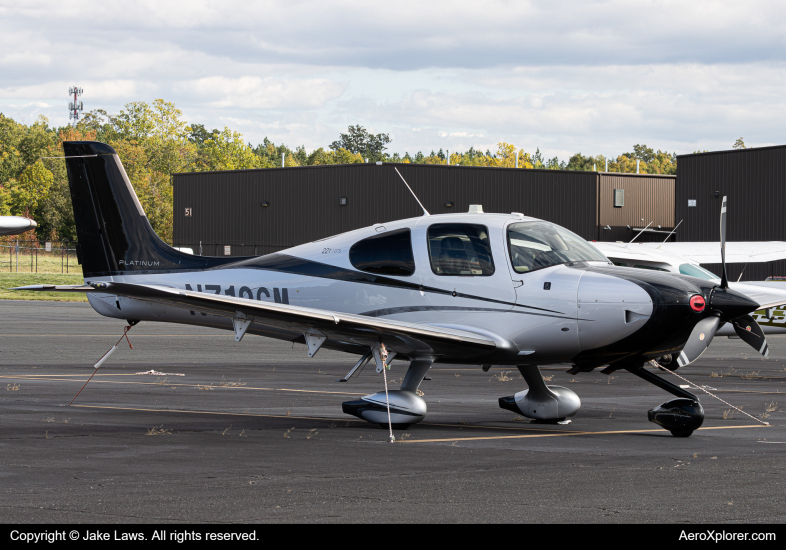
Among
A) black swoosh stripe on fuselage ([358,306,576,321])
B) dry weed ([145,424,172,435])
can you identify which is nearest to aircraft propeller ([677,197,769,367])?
black swoosh stripe on fuselage ([358,306,576,321])

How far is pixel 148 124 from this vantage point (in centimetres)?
10656

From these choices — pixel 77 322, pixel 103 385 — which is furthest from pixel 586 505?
pixel 77 322

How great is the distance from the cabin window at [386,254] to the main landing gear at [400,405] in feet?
3.67

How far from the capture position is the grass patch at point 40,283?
151ft

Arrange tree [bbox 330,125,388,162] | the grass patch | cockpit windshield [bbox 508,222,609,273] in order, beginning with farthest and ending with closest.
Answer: tree [bbox 330,125,388,162]
the grass patch
cockpit windshield [bbox 508,222,609,273]

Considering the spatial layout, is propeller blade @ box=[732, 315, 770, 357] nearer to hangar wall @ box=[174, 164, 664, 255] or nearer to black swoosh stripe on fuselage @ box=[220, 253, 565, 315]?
black swoosh stripe on fuselage @ box=[220, 253, 565, 315]

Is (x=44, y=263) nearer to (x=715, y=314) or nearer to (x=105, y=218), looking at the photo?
(x=105, y=218)

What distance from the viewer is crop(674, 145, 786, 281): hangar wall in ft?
132

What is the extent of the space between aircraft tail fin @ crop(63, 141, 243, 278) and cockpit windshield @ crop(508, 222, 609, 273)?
4830 millimetres

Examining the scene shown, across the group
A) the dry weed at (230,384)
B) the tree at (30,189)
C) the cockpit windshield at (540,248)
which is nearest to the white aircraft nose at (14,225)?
the dry weed at (230,384)

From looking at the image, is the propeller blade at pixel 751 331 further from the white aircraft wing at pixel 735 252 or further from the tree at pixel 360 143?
the tree at pixel 360 143

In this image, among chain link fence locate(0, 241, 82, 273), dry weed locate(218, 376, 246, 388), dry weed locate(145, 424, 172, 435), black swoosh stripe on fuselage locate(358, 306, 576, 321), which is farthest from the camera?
chain link fence locate(0, 241, 82, 273)

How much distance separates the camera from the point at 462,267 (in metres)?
10.5
